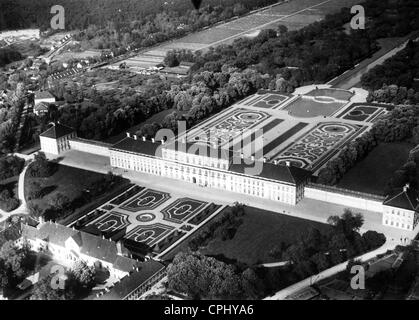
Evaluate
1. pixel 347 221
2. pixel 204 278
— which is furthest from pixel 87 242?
pixel 347 221

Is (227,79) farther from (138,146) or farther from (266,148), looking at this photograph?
(138,146)

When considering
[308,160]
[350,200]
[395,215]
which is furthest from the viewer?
[308,160]

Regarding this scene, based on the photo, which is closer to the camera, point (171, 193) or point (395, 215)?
point (395, 215)

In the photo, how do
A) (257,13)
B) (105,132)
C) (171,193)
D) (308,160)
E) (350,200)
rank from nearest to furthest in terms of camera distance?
(350,200) → (171,193) → (308,160) → (105,132) → (257,13)

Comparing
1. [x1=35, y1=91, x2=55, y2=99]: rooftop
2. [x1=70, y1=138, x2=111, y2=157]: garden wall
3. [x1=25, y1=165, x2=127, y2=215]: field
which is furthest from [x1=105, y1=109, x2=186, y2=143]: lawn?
[x1=35, y1=91, x2=55, y2=99]: rooftop
